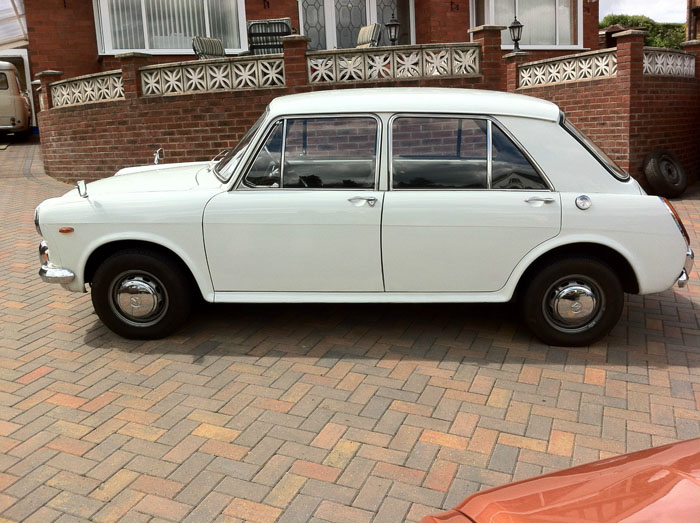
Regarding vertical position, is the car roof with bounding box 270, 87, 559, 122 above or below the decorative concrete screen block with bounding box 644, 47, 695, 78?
below

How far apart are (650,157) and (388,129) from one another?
7190mm

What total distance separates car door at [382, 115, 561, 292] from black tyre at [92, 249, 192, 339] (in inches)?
59.4

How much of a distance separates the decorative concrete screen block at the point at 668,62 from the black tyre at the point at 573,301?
7.03m

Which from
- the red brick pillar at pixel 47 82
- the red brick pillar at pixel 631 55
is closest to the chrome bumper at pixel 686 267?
the red brick pillar at pixel 631 55

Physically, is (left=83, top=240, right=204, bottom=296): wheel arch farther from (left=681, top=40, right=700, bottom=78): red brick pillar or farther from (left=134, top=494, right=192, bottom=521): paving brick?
(left=681, top=40, right=700, bottom=78): red brick pillar

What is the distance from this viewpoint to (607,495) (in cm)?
187

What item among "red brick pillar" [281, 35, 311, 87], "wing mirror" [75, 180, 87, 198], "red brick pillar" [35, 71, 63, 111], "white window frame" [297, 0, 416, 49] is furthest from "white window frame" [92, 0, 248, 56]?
"wing mirror" [75, 180, 87, 198]

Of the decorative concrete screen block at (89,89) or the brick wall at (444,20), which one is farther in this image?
the brick wall at (444,20)

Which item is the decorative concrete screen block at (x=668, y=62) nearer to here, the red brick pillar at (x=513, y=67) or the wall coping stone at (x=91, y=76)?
the red brick pillar at (x=513, y=67)

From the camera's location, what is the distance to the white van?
1952cm

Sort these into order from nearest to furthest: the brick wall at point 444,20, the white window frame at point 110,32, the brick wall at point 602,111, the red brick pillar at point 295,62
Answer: the brick wall at point 602,111, the red brick pillar at point 295,62, the white window frame at point 110,32, the brick wall at point 444,20

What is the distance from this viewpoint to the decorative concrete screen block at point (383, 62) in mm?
11164

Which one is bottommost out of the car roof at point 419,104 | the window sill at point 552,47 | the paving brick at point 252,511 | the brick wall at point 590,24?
the paving brick at point 252,511

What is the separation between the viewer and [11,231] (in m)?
9.29
